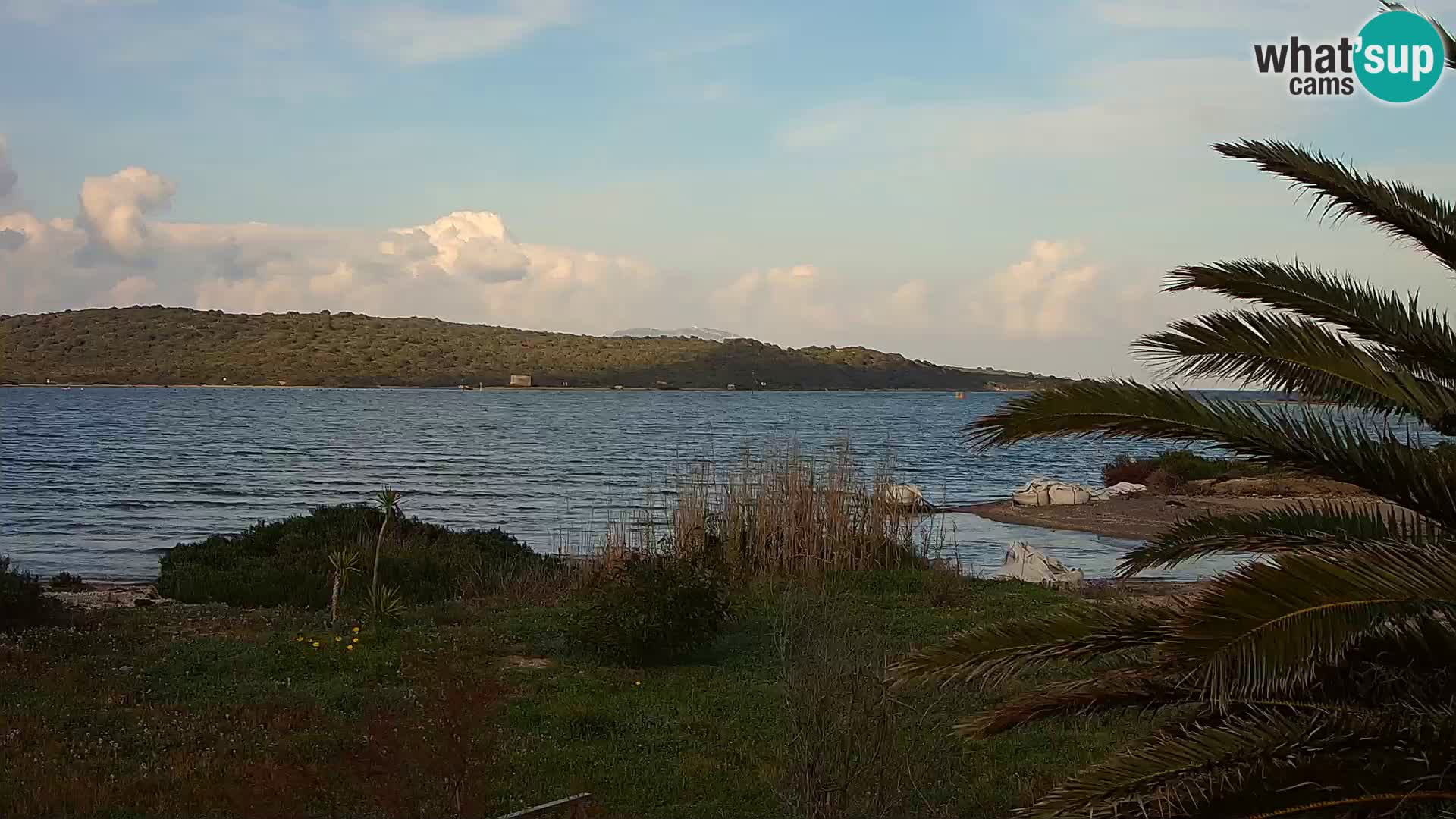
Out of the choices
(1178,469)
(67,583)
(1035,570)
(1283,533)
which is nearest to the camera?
(1283,533)

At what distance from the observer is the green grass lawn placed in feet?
21.7

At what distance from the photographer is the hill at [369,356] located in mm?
115938

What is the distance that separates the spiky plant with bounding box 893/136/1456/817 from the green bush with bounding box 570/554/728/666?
615 cm

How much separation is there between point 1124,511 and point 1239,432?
1015 inches

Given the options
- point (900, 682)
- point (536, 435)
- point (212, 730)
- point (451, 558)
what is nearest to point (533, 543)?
point (451, 558)

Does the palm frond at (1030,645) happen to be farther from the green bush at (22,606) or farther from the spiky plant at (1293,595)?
the green bush at (22,606)

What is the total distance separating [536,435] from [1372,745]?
61.6m

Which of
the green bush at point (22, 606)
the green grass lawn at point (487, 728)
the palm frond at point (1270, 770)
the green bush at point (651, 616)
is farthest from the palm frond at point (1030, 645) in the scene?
the green bush at point (22, 606)

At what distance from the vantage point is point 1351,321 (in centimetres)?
509

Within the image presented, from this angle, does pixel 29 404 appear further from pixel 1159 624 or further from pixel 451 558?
pixel 1159 624

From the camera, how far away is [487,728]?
8.26m

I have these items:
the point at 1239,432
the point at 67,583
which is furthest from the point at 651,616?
the point at 67,583

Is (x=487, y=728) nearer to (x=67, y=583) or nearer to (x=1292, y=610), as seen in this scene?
(x=1292, y=610)

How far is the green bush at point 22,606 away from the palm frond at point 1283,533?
10730mm
